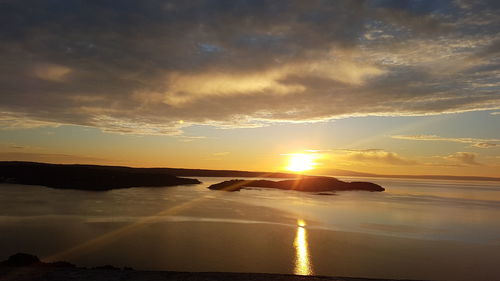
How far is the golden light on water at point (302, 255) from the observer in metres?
22.1

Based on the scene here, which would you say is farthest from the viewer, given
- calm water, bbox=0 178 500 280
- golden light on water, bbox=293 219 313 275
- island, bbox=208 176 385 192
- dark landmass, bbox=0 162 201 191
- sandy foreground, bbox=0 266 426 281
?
island, bbox=208 176 385 192

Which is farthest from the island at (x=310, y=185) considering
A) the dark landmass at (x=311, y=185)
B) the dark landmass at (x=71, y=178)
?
the dark landmass at (x=71, y=178)

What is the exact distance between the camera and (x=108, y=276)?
17.3 metres

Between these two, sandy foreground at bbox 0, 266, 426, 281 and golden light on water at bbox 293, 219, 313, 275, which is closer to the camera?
sandy foreground at bbox 0, 266, 426, 281

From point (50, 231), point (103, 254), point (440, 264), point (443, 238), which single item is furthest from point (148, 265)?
point (443, 238)

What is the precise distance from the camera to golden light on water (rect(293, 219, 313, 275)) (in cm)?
2211

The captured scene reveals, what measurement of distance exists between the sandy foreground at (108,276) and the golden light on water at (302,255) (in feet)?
14.1

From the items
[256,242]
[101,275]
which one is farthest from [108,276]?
[256,242]

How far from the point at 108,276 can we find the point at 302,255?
46.3 ft

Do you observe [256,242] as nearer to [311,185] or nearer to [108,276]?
[108,276]

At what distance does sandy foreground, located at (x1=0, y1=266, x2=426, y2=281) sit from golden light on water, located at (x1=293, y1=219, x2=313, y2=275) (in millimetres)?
4296

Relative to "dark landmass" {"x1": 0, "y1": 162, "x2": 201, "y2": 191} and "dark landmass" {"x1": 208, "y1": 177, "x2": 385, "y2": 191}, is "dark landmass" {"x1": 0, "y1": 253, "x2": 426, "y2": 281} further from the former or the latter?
"dark landmass" {"x1": 208, "y1": 177, "x2": 385, "y2": 191}

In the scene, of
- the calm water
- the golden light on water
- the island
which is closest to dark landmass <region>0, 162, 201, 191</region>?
the island

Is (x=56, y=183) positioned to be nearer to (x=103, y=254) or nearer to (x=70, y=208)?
(x=70, y=208)
